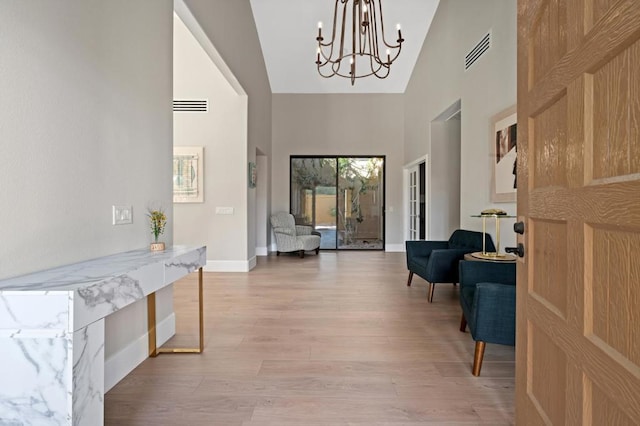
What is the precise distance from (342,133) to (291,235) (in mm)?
2822

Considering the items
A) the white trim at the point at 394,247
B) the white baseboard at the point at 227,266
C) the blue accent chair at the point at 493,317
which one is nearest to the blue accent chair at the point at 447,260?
the blue accent chair at the point at 493,317

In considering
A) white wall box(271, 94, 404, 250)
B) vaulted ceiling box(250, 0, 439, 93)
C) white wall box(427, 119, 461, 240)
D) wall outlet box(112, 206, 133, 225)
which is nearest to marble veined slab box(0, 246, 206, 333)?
wall outlet box(112, 206, 133, 225)

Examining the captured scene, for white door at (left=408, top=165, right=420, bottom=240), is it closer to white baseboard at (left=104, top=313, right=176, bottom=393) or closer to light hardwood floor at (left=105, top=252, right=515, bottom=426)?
light hardwood floor at (left=105, top=252, right=515, bottom=426)

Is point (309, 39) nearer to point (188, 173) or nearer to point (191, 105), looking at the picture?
point (191, 105)

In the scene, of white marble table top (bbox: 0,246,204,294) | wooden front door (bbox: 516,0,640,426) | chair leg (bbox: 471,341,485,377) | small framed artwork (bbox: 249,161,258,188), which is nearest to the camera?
wooden front door (bbox: 516,0,640,426)

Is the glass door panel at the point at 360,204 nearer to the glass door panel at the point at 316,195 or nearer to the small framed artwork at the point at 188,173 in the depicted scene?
the glass door panel at the point at 316,195

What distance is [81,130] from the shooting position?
1.92m

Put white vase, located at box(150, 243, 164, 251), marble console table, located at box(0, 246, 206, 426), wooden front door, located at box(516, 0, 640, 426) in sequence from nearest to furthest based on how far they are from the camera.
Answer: wooden front door, located at box(516, 0, 640, 426) < marble console table, located at box(0, 246, 206, 426) < white vase, located at box(150, 243, 164, 251)

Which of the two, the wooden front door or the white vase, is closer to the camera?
the wooden front door

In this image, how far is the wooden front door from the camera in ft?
2.79

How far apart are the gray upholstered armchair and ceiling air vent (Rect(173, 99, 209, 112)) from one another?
9.67 feet

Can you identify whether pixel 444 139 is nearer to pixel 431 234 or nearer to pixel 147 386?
pixel 431 234

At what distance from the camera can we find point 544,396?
1.27 metres

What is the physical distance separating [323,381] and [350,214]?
22.2 ft
